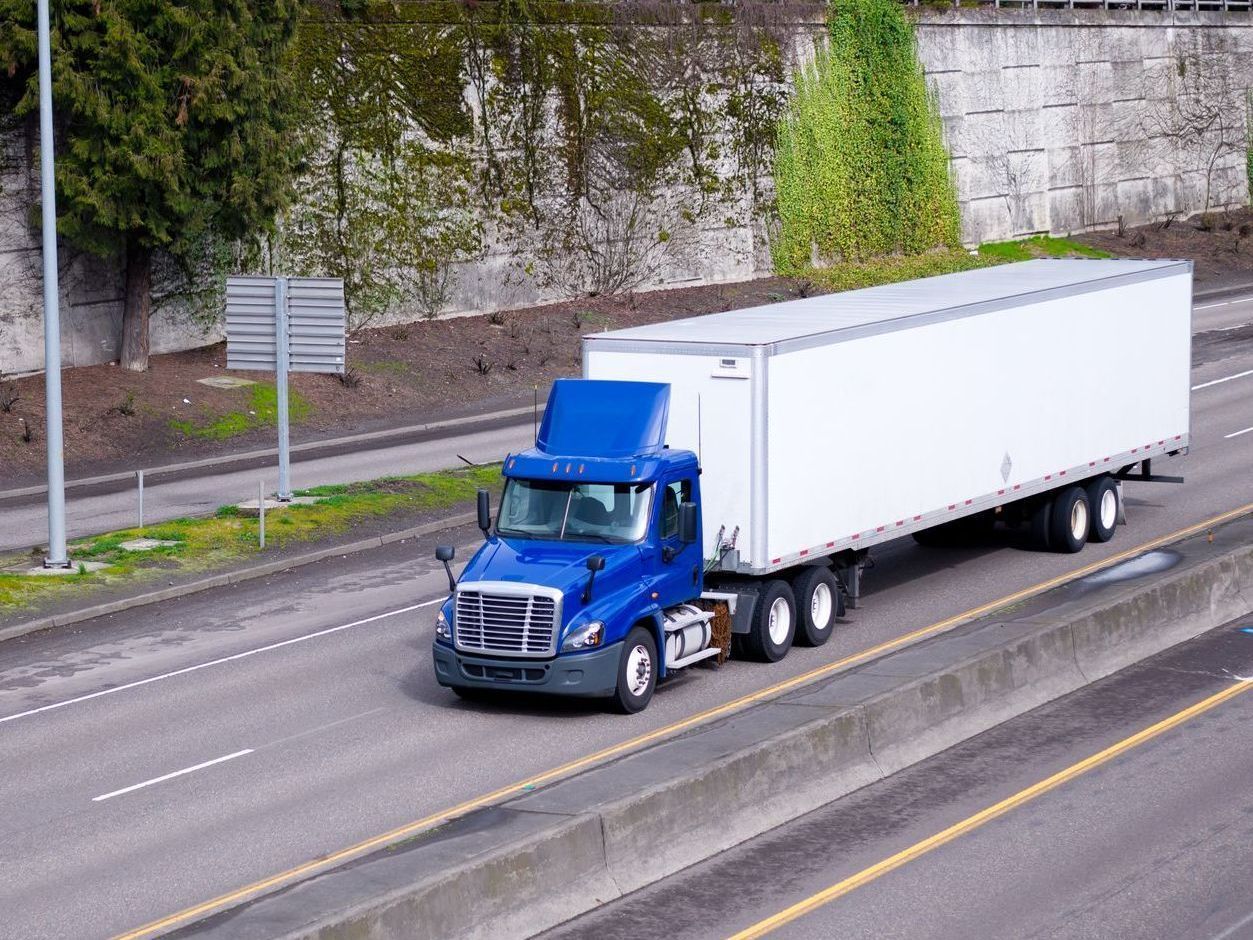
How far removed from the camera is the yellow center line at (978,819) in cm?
1194

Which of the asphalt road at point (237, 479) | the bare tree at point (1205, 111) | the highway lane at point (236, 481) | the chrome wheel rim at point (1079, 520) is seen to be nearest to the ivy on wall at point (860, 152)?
the bare tree at point (1205, 111)

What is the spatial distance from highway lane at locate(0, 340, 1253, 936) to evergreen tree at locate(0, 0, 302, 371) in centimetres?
1333

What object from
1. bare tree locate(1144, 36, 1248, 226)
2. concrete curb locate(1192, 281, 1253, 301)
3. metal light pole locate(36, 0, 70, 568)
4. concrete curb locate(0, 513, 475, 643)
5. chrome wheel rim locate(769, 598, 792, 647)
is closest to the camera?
chrome wheel rim locate(769, 598, 792, 647)

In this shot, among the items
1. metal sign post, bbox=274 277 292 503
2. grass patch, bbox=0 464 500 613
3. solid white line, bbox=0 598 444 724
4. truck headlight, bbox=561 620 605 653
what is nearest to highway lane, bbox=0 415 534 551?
metal sign post, bbox=274 277 292 503

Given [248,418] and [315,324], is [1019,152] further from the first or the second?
[315,324]

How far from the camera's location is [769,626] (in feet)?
64.0

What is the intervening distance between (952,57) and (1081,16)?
7.11 m

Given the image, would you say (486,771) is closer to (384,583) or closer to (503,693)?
(503,693)

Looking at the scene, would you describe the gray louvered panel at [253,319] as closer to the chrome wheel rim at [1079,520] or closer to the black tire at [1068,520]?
the black tire at [1068,520]

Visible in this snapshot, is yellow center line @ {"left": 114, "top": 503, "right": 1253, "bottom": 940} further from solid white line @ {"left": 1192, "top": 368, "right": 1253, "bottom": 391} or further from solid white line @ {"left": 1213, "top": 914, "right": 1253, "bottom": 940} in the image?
solid white line @ {"left": 1192, "top": 368, "right": 1253, "bottom": 391}

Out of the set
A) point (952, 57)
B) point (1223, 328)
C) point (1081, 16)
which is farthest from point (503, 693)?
point (1081, 16)

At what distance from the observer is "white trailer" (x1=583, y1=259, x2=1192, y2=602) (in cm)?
1927

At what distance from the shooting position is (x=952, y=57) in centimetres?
5875

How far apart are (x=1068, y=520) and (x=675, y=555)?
335 inches
